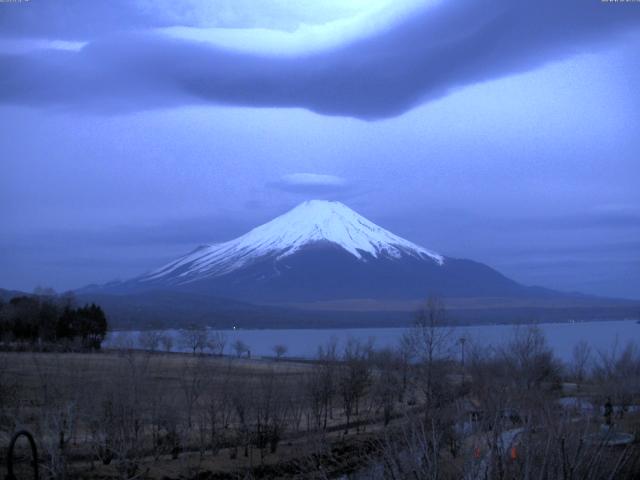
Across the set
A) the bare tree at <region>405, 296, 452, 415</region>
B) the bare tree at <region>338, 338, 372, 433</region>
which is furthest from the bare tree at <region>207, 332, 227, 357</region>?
the bare tree at <region>338, 338, 372, 433</region>

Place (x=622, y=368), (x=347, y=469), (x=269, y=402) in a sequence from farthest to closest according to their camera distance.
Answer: (x=622, y=368), (x=269, y=402), (x=347, y=469)

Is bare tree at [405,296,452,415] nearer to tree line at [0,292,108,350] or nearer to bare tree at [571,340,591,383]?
bare tree at [571,340,591,383]

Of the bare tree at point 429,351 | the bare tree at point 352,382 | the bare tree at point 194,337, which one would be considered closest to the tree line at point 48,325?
the bare tree at point 194,337

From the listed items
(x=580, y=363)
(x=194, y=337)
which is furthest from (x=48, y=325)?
(x=580, y=363)

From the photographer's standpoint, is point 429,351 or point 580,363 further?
point 580,363

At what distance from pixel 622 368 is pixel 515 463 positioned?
30875 millimetres

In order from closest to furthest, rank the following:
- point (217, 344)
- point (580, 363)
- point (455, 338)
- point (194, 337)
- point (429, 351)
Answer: point (429, 351), point (580, 363), point (455, 338), point (194, 337), point (217, 344)

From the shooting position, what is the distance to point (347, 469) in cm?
2947

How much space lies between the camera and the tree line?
7369 cm

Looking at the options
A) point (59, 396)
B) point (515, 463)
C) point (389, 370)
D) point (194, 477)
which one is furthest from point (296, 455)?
point (515, 463)

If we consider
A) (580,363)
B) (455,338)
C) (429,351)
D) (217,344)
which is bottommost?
(580,363)

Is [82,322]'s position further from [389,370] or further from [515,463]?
[515,463]

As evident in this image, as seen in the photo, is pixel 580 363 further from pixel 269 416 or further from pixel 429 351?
pixel 269 416

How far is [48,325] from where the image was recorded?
76188mm
